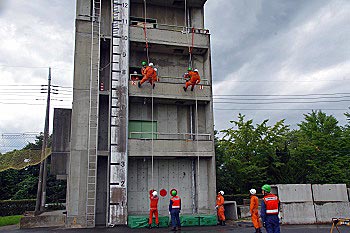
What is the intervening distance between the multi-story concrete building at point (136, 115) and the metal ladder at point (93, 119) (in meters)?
0.05

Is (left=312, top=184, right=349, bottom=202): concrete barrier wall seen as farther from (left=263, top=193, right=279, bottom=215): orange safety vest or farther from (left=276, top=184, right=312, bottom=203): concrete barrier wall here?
(left=263, top=193, right=279, bottom=215): orange safety vest

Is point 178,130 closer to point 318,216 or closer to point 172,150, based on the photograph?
point 172,150

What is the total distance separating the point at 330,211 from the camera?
16125 mm

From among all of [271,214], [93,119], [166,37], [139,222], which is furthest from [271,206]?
[166,37]

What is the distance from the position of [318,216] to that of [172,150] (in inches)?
351

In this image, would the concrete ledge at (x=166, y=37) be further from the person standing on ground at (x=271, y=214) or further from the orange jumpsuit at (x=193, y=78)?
the person standing on ground at (x=271, y=214)

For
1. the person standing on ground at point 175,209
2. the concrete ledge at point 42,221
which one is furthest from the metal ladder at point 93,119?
the person standing on ground at point 175,209

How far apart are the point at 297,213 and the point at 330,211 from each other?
6.71 ft

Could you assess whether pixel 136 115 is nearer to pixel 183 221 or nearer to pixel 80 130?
pixel 80 130

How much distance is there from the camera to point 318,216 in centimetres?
1598

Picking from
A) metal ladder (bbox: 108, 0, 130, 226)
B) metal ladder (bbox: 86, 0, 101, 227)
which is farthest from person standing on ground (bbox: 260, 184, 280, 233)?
metal ladder (bbox: 86, 0, 101, 227)

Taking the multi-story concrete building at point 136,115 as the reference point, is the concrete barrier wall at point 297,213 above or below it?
below

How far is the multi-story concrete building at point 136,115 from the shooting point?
1581cm

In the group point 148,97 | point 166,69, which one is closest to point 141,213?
point 148,97
